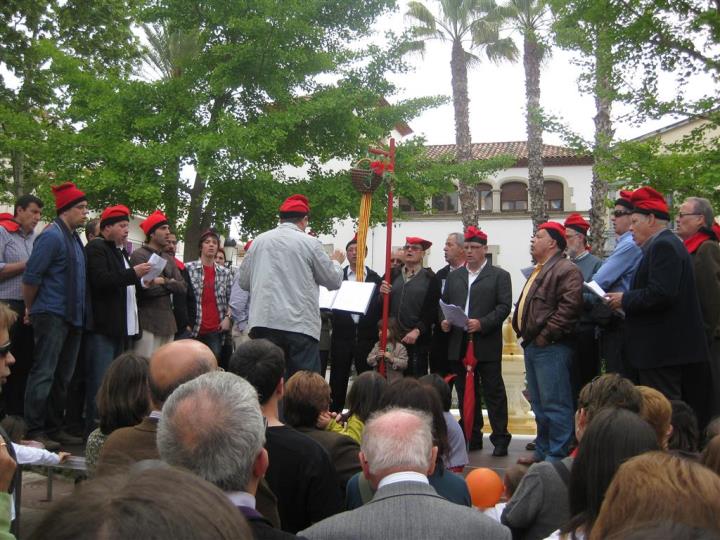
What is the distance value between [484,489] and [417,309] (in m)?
3.55

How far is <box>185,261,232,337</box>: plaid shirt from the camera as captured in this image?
29.1 feet

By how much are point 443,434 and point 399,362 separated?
3.90 m

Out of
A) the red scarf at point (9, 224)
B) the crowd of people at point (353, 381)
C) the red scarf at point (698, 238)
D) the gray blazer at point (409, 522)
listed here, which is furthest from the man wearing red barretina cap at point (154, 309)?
the gray blazer at point (409, 522)

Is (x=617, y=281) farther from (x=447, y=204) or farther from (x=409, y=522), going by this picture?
(x=447, y=204)

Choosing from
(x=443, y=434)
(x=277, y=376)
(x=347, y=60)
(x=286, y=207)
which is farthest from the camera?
(x=347, y=60)

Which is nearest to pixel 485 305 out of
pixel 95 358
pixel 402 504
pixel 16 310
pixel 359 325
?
pixel 359 325

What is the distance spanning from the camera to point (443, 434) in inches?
190

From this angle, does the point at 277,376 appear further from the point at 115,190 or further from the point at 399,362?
the point at 115,190

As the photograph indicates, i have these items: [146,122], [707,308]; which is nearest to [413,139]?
[146,122]

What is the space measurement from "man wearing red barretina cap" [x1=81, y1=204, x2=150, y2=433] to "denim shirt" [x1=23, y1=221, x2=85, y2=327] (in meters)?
0.20

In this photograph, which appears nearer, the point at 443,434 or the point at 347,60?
the point at 443,434

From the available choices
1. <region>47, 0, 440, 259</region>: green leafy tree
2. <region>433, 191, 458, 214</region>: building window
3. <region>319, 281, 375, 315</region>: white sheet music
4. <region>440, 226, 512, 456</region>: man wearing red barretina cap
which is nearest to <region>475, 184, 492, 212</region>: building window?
<region>433, 191, 458, 214</region>: building window

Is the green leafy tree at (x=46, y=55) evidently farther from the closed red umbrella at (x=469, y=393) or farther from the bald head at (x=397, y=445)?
the bald head at (x=397, y=445)

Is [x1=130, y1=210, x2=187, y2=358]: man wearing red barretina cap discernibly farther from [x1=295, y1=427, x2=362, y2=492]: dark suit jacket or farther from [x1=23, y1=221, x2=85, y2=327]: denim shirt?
[x1=295, y1=427, x2=362, y2=492]: dark suit jacket
